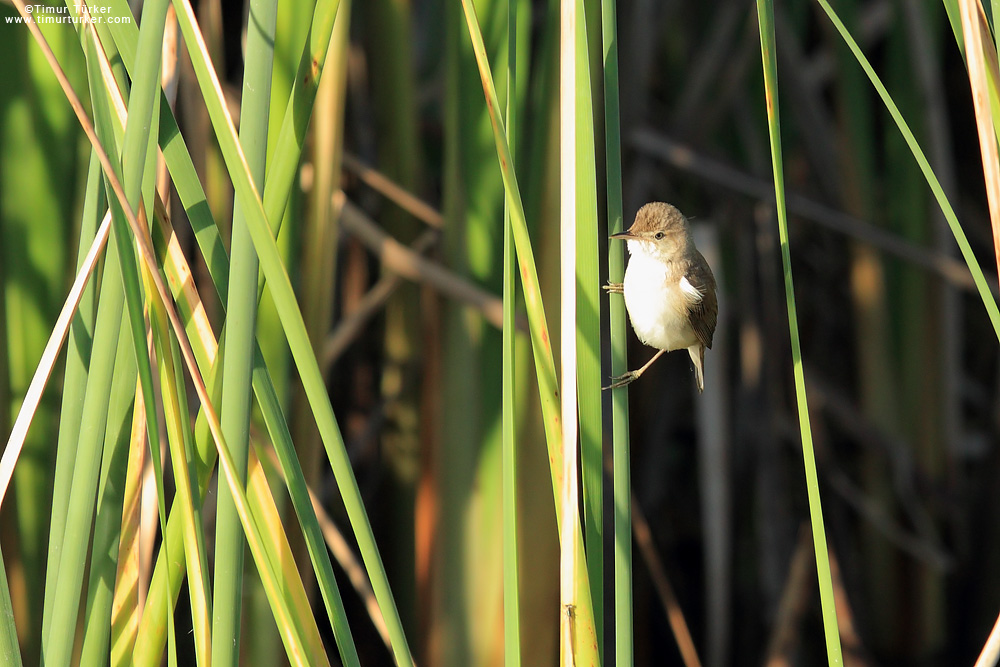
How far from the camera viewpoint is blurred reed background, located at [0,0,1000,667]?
0.95 metres

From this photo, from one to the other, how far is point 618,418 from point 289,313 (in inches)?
15.0

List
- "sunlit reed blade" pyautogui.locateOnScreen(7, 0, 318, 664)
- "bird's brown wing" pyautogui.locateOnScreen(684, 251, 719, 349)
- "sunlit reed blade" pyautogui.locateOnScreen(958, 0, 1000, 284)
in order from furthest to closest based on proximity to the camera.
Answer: "bird's brown wing" pyautogui.locateOnScreen(684, 251, 719, 349), "sunlit reed blade" pyautogui.locateOnScreen(958, 0, 1000, 284), "sunlit reed blade" pyautogui.locateOnScreen(7, 0, 318, 664)

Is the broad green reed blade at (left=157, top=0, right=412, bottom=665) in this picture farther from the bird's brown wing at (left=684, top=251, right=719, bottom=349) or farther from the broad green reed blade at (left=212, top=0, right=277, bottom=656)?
the bird's brown wing at (left=684, top=251, right=719, bottom=349)

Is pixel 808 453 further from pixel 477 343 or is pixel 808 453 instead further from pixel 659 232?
pixel 477 343

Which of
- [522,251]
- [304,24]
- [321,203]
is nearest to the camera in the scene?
[522,251]

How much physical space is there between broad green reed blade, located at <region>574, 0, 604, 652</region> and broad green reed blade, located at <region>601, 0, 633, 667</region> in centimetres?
2

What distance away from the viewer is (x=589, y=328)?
3.21 ft

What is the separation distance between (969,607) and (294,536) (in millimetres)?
2059

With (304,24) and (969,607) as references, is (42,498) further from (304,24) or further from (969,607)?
(969,607)

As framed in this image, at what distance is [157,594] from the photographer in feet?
3.09

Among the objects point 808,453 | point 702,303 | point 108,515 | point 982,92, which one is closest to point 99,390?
point 108,515

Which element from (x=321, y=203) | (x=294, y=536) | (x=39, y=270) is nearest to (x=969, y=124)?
(x=321, y=203)

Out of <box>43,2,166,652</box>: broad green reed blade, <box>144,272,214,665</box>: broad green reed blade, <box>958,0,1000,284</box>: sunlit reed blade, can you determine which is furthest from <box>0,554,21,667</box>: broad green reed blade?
<box>958,0,1000,284</box>: sunlit reed blade

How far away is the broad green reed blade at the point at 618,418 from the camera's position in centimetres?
95
